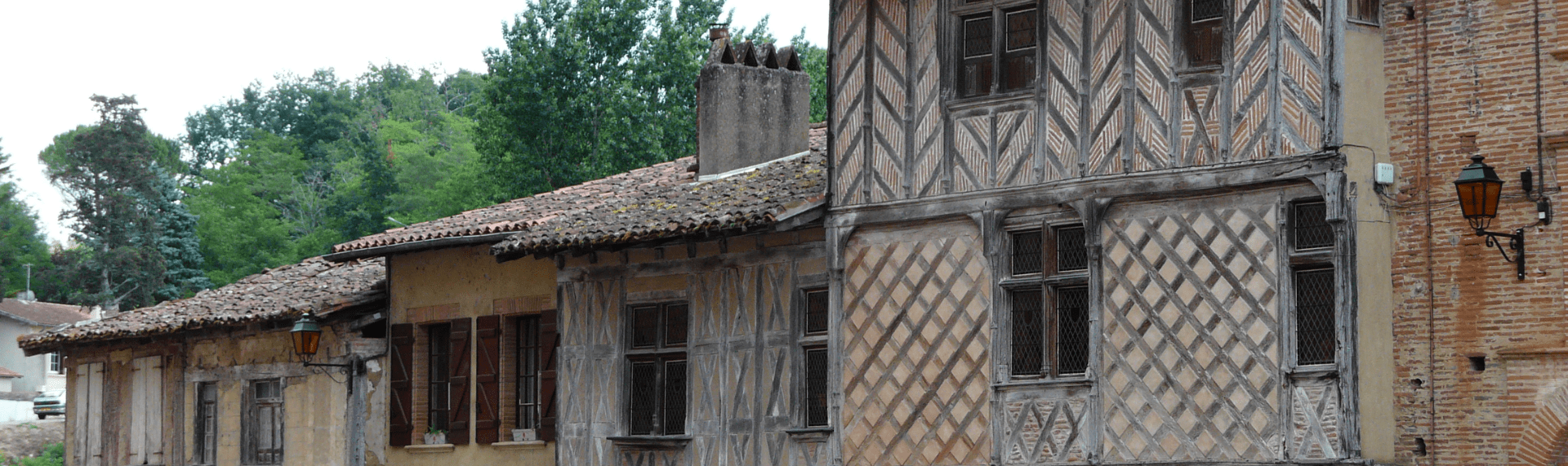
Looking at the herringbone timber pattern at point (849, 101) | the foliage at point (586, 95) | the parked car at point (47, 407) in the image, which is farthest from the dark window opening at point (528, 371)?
the parked car at point (47, 407)

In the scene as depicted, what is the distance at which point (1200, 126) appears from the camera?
13.9 meters

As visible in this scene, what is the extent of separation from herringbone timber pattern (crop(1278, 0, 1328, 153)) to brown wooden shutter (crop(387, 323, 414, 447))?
11.8m

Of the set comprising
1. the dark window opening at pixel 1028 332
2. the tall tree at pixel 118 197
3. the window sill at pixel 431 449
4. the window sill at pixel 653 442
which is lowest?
the window sill at pixel 431 449

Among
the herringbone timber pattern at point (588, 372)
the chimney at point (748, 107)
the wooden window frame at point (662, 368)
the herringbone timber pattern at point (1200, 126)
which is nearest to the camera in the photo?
the herringbone timber pattern at point (1200, 126)

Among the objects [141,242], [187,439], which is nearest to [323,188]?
[141,242]

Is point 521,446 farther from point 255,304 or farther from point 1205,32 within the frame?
point 1205,32

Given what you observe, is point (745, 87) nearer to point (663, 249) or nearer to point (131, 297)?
point (663, 249)

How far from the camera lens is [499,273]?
67.6 feet

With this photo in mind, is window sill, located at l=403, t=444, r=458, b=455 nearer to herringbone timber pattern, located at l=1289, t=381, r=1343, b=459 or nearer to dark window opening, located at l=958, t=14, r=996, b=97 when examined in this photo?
dark window opening, located at l=958, t=14, r=996, b=97

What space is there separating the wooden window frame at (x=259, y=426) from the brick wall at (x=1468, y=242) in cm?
1498

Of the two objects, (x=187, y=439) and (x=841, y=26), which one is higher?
(x=841, y=26)

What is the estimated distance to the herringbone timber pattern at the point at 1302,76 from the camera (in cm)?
1312

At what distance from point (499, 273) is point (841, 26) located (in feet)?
19.1

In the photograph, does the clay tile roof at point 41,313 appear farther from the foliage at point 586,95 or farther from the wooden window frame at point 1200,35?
the wooden window frame at point 1200,35
